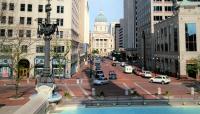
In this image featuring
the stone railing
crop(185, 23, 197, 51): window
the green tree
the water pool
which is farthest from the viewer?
crop(185, 23, 197, 51): window

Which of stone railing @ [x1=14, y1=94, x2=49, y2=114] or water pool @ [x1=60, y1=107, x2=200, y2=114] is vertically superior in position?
stone railing @ [x1=14, y1=94, x2=49, y2=114]

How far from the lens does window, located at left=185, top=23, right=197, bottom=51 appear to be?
68.8 meters

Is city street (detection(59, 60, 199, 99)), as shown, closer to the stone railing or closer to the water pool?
the water pool

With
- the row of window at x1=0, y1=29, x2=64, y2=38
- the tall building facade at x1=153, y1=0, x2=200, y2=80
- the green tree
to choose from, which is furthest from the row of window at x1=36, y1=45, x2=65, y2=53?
the tall building facade at x1=153, y1=0, x2=200, y2=80

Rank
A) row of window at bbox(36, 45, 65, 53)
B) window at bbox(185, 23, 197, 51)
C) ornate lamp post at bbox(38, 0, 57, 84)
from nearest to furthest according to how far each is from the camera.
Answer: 1. ornate lamp post at bbox(38, 0, 57, 84)
2. row of window at bbox(36, 45, 65, 53)
3. window at bbox(185, 23, 197, 51)

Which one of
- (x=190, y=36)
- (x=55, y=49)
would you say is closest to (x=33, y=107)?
(x=55, y=49)

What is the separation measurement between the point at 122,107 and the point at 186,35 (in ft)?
131

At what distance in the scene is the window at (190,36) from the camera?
6875 cm

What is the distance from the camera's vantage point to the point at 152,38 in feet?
334

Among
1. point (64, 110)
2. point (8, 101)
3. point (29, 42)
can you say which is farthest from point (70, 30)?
point (64, 110)

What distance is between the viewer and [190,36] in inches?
2724

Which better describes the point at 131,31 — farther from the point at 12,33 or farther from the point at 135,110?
the point at 135,110

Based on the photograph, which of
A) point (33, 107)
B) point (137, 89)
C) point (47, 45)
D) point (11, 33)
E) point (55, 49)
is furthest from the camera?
point (55, 49)

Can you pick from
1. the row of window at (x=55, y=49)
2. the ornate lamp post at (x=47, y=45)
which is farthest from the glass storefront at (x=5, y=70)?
the ornate lamp post at (x=47, y=45)
